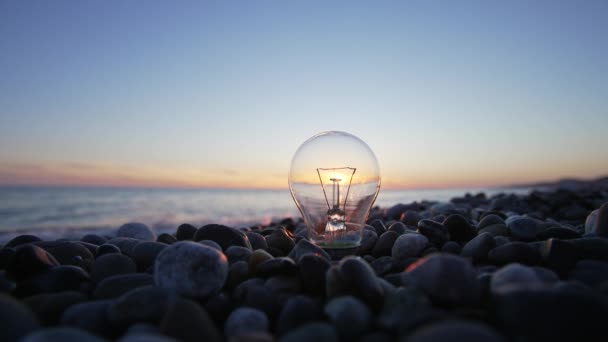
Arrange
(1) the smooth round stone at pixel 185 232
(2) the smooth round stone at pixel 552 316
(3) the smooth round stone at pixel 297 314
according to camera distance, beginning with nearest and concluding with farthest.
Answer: (2) the smooth round stone at pixel 552 316
(3) the smooth round stone at pixel 297 314
(1) the smooth round stone at pixel 185 232

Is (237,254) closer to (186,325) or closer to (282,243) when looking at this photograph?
(282,243)

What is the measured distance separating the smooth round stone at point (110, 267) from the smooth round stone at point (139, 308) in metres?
0.82

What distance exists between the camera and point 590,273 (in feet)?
7.46

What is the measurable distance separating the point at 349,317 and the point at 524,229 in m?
2.56

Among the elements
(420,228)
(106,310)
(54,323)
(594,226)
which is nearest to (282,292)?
(106,310)

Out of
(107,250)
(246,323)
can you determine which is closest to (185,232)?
(107,250)

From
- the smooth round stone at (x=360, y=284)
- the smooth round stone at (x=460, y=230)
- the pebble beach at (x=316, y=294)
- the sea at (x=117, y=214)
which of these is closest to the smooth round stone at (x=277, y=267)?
the pebble beach at (x=316, y=294)

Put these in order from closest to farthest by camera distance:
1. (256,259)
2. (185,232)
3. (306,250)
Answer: (256,259), (306,250), (185,232)

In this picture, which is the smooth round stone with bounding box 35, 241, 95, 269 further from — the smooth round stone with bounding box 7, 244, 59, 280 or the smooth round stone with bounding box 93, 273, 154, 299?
the smooth round stone with bounding box 93, 273, 154, 299

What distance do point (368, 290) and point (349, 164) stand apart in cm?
147

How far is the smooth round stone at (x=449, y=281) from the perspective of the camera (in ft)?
6.22

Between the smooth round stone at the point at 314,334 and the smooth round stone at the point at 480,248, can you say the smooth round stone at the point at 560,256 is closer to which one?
the smooth round stone at the point at 480,248

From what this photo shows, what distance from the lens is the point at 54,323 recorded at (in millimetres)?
2141

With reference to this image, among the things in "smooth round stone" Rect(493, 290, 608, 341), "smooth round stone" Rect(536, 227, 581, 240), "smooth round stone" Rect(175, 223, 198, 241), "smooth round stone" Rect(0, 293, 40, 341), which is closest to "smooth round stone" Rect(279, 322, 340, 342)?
"smooth round stone" Rect(493, 290, 608, 341)
